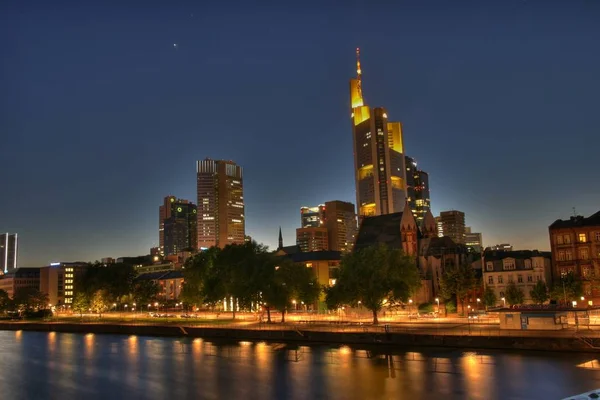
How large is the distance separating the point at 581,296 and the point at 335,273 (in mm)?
47468

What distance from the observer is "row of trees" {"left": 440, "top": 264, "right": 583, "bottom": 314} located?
103 m

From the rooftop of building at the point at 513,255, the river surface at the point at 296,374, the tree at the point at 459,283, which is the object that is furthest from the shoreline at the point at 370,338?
the rooftop of building at the point at 513,255

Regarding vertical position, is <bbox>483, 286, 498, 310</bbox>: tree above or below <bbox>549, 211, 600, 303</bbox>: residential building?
below

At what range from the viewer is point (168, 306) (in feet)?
625

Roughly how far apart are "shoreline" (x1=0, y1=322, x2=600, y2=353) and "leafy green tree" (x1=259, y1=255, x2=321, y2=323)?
12.5 metres

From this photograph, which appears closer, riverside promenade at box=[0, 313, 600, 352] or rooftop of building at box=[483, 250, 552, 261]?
riverside promenade at box=[0, 313, 600, 352]

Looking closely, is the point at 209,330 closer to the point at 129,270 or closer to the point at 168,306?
the point at 129,270

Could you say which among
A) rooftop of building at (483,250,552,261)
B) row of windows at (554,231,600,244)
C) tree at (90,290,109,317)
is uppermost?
row of windows at (554,231,600,244)

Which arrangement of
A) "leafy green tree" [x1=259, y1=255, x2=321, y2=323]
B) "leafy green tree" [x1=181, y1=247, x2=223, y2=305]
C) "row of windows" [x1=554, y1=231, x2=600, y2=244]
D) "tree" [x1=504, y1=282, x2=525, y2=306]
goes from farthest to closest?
"leafy green tree" [x1=181, y1=247, x2=223, y2=305]
"row of windows" [x1=554, y1=231, x2=600, y2=244]
"tree" [x1=504, y1=282, x2=525, y2=306]
"leafy green tree" [x1=259, y1=255, x2=321, y2=323]

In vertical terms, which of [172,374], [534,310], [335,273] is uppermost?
[335,273]

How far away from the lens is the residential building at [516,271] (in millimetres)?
114812

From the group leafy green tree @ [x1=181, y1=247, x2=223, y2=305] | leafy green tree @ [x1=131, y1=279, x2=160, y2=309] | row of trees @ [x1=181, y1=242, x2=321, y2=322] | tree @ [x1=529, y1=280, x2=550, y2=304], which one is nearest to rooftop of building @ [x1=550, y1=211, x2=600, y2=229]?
tree @ [x1=529, y1=280, x2=550, y2=304]

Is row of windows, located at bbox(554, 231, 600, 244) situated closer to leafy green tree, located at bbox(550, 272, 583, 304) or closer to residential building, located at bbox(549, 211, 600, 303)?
residential building, located at bbox(549, 211, 600, 303)

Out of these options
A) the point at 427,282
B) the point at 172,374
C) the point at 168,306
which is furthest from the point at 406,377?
the point at 168,306
